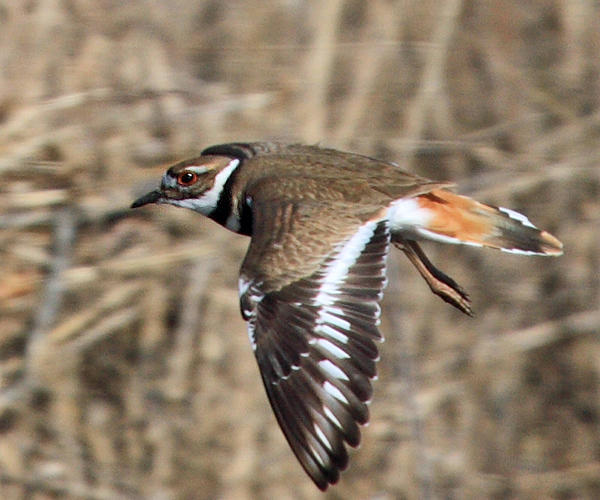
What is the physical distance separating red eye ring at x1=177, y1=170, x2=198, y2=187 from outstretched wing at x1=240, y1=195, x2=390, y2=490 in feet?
2.32

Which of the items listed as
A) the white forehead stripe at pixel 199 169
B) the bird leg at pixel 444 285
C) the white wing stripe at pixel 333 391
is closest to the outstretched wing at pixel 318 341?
the white wing stripe at pixel 333 391

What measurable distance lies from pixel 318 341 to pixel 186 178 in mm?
999

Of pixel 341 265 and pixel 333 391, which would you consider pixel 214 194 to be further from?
pixel 333 391

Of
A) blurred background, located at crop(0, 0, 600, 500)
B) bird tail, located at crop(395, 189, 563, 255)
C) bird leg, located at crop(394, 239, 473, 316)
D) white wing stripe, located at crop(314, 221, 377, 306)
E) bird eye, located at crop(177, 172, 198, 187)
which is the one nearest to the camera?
white wing stripe, located at crop(314, 221, 377, 306)

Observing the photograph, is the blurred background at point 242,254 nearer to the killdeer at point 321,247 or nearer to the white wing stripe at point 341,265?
the killdeer at point 321,247

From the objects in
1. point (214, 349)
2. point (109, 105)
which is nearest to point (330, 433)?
point (214, 349)

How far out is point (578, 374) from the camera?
6.77 m

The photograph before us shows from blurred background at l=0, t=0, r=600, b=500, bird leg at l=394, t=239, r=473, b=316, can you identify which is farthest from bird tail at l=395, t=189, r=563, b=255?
blurred background at l=0, t=0, r=600, b=500

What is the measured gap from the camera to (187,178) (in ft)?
16.2

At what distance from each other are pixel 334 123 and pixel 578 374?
151cm

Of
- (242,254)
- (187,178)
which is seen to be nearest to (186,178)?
(187,178)

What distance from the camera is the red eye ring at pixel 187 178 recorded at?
194 inches

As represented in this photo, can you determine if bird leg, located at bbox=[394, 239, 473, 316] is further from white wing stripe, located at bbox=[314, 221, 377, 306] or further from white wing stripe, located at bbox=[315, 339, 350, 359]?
white wing stripe, located at bbox=[315, 339, 350, 359]

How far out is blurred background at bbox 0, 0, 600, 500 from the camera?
21.1 ft
